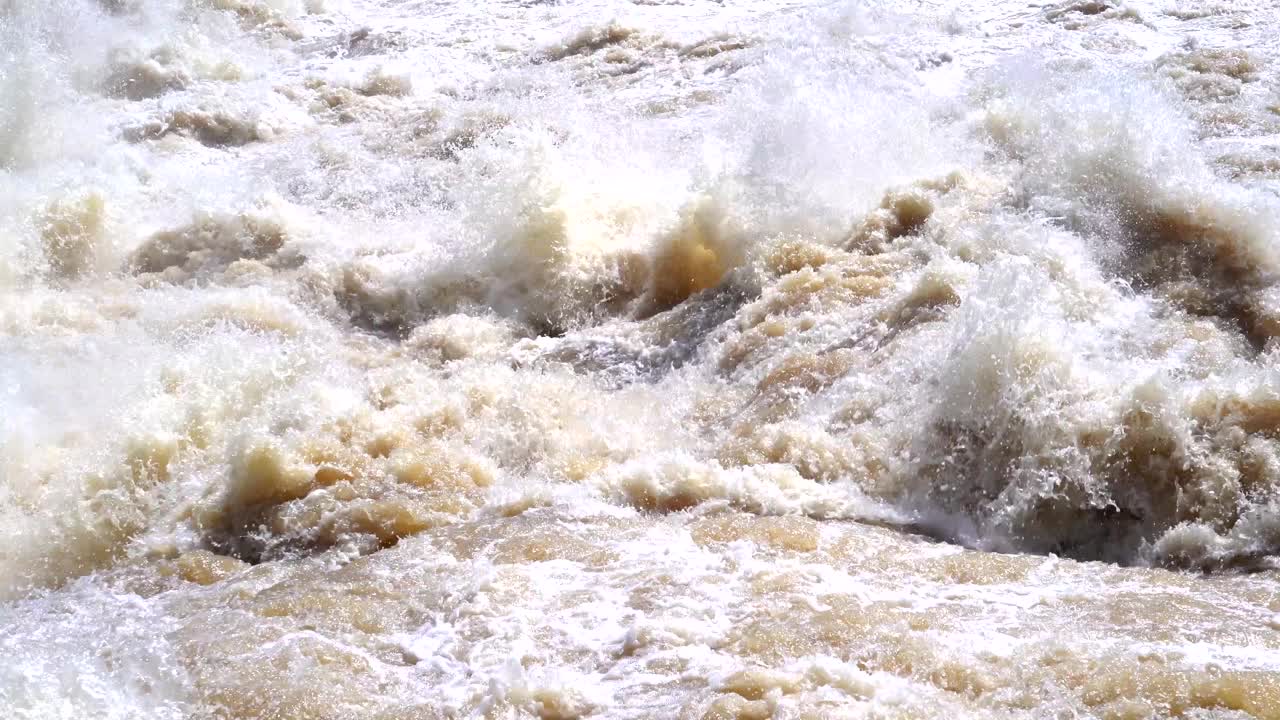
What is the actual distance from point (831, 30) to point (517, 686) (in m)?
7.10

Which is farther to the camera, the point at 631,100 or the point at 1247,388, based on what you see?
the point at 631,100

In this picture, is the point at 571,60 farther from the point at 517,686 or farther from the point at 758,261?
the point at 517,686

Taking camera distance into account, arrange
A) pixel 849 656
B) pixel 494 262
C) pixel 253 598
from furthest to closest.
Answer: pixel 494 262, pixel 253 598, pixel 849 656

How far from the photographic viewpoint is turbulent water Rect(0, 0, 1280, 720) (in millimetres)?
3600

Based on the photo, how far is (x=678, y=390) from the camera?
219 inches

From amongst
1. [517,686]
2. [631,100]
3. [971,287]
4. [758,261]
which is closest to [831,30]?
[631,100]

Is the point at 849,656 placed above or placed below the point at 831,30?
below

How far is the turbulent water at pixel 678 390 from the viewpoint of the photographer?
360cm

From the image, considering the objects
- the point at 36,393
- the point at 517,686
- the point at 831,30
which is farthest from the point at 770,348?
the point at 831,30

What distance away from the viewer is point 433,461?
4879 millimetres

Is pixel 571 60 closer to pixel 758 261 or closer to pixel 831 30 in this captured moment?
pixel 831 30

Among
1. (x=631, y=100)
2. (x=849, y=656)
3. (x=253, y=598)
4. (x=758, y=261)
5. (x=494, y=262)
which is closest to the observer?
(x=849, y=656)

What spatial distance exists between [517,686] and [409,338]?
3.22 metres

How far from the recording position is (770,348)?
221 inches
